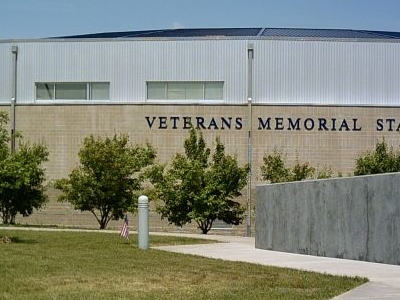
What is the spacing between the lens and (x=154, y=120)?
47.4 meters

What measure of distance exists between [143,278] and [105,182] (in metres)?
25.4

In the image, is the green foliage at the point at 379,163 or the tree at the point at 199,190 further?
the green foliage at the point at 379,163

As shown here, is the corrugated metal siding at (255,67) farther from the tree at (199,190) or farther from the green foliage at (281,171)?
the tree at (199,190)

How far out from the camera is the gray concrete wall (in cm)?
1747

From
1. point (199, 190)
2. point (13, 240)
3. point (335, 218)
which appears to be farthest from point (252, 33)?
point (335, 218)

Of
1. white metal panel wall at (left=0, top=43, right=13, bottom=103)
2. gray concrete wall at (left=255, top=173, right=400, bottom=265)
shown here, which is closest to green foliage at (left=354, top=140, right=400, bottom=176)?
gray concrete wall at (left=255, top=173, right=400, bottom=265)

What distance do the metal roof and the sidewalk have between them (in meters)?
28.4

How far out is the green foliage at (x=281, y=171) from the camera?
43500 mm

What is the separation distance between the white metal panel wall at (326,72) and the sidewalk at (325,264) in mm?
22823

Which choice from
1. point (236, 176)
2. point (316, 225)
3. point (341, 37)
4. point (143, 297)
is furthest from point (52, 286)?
point (341, 37)

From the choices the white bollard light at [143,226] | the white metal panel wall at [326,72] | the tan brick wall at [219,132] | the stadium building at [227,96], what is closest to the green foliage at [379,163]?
the tan brick wall at [219,132]

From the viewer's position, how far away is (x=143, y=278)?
45.9ft

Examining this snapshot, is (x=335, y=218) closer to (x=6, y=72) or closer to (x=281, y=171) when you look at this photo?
(x=281, y=171)

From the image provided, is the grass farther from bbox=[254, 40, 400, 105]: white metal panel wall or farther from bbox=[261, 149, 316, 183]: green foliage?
bbox=[254, 40, 400, 105]: white metal panel wall
